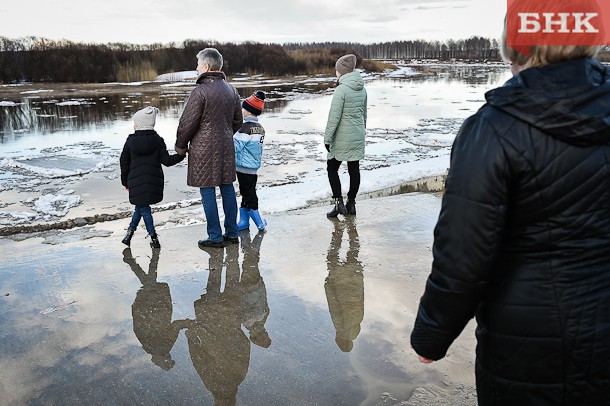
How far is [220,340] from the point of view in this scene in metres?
3.49

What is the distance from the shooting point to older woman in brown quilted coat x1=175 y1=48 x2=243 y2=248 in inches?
191

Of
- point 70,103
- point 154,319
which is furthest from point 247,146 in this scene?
point 70,103

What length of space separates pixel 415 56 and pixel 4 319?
133254 mm

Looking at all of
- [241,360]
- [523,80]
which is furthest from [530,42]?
[241,360]

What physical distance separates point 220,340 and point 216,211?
1.93 meters

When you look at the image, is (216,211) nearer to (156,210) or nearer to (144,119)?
(144,119)

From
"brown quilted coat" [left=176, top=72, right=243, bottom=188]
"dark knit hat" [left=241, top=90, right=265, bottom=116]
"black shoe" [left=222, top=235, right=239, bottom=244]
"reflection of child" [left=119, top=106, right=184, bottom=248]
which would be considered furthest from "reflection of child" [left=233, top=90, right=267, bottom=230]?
"reflection of child" [left=119, top=106, right=184, bottom=248]

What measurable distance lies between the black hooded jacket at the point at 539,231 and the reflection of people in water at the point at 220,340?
5.80 feet

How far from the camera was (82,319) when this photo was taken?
12.4ft

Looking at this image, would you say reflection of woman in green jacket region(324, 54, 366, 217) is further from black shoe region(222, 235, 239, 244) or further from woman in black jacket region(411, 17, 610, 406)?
woman in black jacket region(411, 17, 610, 406)

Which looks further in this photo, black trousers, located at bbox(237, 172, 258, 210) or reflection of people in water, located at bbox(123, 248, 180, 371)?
black trousers, located at bbox(237, 172, 258, 210)

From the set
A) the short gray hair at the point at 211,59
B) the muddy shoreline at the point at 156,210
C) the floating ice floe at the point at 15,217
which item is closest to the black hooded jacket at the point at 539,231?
the short gray hair at the point at 211,59

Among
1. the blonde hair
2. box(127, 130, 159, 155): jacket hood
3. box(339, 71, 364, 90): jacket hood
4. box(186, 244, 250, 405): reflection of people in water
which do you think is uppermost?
box(339, 71, 364, 90): jacket hood

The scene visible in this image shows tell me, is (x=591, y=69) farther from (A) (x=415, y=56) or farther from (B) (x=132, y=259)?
(A) (x=415, y=56)
